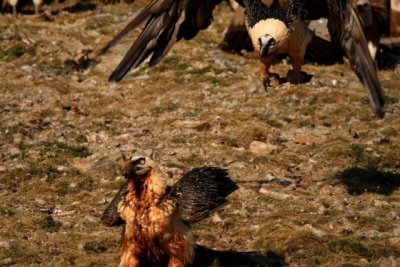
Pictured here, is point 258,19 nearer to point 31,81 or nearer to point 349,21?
point 349,21

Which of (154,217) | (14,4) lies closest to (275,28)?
(154,217)

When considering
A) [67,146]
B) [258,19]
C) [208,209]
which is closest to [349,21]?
[258,19]

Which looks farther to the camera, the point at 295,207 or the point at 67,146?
the point at 67,146

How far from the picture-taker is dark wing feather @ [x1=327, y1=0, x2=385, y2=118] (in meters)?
7.99

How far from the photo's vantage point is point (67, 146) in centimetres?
1266

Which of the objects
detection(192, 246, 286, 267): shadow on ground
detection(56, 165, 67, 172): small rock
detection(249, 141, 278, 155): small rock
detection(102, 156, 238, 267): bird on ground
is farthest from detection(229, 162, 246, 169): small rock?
detection(102, 156, 238, 267): bird on ground

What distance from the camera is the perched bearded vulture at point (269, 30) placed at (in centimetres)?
838

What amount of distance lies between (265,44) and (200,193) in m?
2.19

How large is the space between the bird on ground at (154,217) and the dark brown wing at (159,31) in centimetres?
137

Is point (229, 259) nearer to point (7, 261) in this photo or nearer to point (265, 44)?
point (7, 261)

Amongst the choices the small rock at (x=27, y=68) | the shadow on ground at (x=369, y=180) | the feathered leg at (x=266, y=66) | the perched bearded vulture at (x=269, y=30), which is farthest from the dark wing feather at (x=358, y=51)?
the small rock at (x=27, y=68)

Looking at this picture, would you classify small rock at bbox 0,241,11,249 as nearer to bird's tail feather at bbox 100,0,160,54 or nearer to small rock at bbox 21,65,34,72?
bird's tail feather at bbox 100,0,160,54

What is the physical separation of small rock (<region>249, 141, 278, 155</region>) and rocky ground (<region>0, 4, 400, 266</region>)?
0.06 feet

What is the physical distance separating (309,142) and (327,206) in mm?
2463
